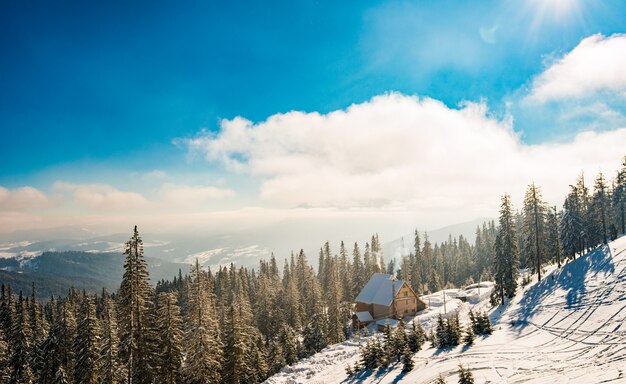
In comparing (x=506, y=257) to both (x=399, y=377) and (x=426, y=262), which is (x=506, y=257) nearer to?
(x=399, y=377)

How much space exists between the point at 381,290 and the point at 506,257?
80.9 feet

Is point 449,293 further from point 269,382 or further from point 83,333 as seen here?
point 83,333

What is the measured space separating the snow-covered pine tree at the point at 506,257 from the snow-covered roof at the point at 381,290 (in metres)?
17.6

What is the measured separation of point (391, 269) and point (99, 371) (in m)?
113

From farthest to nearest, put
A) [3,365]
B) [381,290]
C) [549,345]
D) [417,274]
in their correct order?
[417,274]
[381,290]
[3,365]
[549,345]

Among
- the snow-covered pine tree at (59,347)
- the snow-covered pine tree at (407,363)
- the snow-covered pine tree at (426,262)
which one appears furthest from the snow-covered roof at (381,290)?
the snow-covered pine tree at (59,347)

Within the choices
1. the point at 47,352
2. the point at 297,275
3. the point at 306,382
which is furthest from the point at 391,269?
the point at 47,352

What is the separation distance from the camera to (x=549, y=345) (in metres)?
23.5

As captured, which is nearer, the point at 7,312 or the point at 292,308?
the point at 7,312

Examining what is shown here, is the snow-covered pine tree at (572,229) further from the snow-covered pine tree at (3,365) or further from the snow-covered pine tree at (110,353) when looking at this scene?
the snow-covered pine tree at (3,365)

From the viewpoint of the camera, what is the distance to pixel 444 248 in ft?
417

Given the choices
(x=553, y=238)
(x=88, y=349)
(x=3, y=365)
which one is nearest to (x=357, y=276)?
(x=553, y=238)

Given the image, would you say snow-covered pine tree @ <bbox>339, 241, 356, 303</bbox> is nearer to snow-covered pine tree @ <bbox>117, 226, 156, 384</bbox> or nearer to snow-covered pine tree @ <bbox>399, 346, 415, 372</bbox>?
snow-covered pine tree @ <bbox>399, 346, 415, 372</bbox>

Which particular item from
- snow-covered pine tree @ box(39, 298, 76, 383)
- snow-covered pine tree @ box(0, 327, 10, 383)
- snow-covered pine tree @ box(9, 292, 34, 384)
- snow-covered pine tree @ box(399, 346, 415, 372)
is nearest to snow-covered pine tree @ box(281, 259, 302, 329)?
snow-covered pine tree @ box(39, 298, 76, 383)
